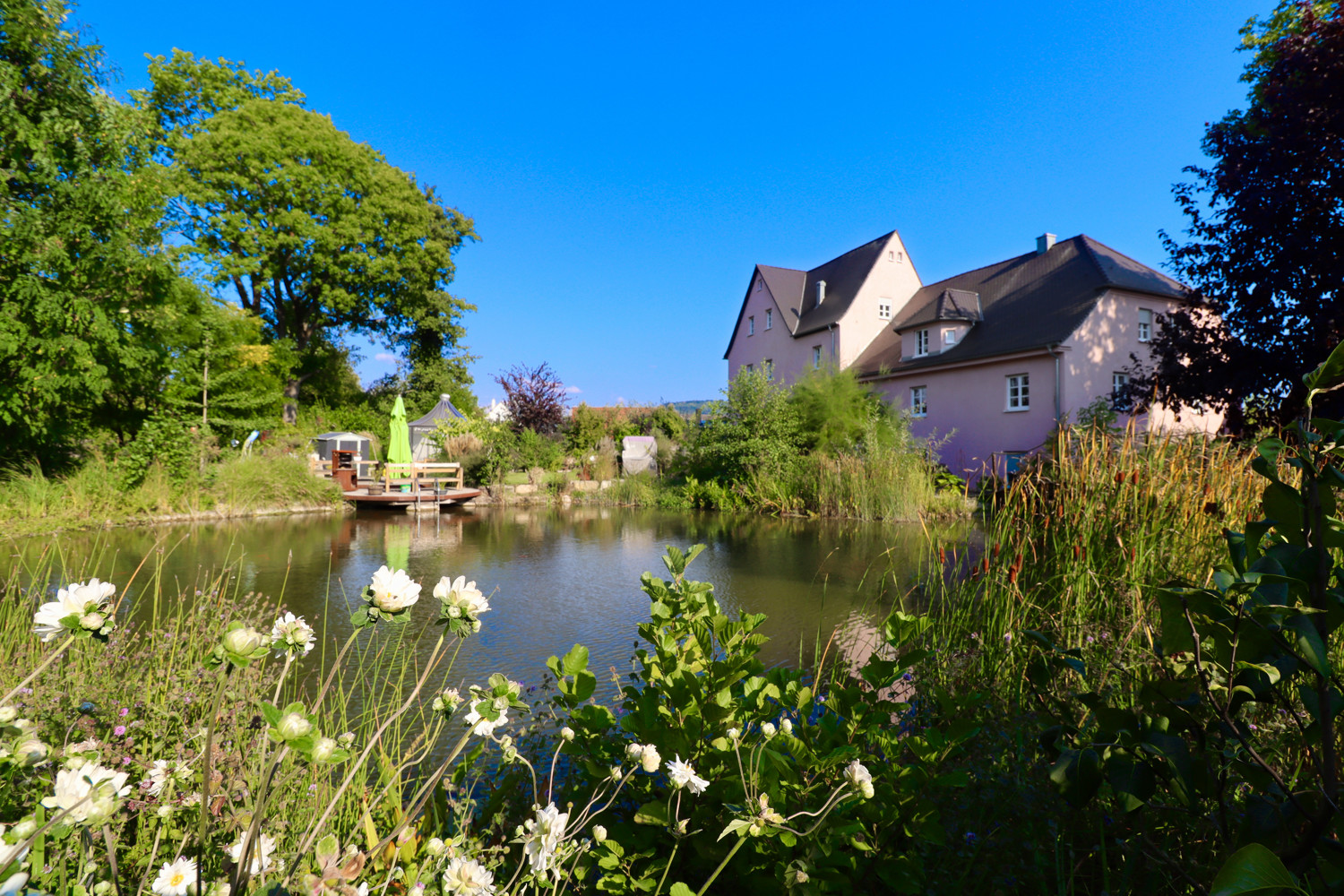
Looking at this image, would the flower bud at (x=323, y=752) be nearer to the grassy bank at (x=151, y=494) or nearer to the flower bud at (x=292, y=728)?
the flower bud at (x=292, y=728)

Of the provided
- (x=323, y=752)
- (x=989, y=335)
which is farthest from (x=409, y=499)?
(x=989, y=335)

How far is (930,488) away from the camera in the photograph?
39.6 ft

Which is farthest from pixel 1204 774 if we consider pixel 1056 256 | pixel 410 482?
pixel 1056 256

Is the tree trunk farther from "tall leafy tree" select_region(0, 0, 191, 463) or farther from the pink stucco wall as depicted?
the pink stucco wall

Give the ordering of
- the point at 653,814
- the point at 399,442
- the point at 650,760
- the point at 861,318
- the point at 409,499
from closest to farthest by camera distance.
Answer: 1. the point at 650,760
2. the point at 653,814
3. the point at 409,499
4. the point at 399,442
5. the point at 861,318

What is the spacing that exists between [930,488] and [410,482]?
410 inches

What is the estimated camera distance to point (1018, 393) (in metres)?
16.7

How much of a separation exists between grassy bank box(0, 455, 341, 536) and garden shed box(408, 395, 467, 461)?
6.10 m

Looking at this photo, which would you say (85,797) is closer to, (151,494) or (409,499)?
(151,494)

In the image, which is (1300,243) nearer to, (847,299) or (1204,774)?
(1204,774)

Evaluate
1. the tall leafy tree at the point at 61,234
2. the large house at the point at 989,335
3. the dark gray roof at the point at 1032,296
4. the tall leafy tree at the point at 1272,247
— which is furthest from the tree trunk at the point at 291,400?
the tall leafy tree at the point at 1272,247

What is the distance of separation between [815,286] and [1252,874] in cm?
2560

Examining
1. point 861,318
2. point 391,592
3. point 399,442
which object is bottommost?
point 391,592

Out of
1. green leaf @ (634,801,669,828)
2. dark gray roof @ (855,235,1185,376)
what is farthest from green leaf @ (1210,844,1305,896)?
dark gray roof @ (855,235,1185,376)
